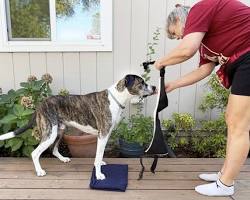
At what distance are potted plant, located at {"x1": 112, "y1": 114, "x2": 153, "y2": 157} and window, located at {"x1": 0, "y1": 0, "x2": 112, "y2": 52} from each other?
1.06 m

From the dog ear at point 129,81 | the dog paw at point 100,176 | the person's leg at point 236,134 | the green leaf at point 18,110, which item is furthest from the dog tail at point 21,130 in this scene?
the person's leg at point 236,134

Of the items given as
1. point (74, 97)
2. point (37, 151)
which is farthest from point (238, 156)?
point (37, 151)

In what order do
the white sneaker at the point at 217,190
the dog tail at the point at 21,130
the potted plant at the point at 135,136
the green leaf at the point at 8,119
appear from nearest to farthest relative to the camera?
the white sneaker at the point at 217,190, the dog tail at the point at 21,130, the green leaf at the point at 8,119, the potted plant at the point at 135,136

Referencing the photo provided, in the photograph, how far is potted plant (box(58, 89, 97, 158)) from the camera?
3830 mm

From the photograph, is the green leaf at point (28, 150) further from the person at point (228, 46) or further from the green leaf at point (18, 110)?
the person at point (228, 46)

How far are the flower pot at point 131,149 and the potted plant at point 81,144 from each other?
0.38 m

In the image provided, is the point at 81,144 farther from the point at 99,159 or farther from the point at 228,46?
the point at 228,46

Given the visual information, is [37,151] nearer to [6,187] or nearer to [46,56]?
[6,187]

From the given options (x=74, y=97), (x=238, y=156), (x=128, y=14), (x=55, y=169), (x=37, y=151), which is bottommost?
(x=55, y=169)

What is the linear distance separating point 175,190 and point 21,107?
6.41 ft

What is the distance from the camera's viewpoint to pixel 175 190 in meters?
3.00

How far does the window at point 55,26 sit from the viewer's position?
410cm

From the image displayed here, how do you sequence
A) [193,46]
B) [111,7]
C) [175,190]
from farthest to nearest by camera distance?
[111,7] → [175,190] → [193,46]

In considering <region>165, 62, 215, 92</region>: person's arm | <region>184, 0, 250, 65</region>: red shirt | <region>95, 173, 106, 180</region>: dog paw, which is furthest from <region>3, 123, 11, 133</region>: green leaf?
<region>184, 0, 250, 65</region>: red shirt
